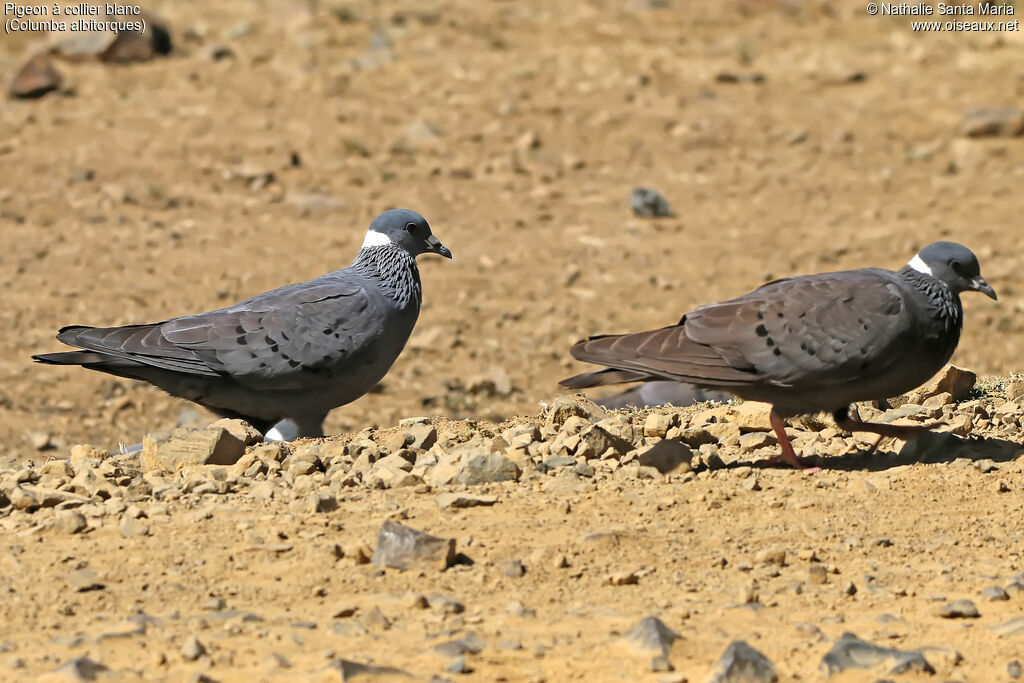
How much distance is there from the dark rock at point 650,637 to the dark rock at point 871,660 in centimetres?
Result: 44

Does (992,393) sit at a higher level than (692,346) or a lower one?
lower

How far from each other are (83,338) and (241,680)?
402 cm

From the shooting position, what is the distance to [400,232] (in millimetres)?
8312

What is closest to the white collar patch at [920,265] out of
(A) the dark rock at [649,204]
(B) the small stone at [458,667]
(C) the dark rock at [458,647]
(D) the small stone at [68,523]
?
(C) the dark rock at [458,647]

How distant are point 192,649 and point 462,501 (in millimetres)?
1545

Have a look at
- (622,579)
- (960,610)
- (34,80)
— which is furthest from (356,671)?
(34,80)

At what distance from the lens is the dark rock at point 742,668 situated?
4039 millimetres

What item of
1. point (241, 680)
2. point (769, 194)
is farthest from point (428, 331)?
point (241, 680)

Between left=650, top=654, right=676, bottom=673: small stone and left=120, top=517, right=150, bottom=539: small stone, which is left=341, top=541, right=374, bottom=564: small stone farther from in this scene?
left=650, top=654, right=676, bottom=673: small stone

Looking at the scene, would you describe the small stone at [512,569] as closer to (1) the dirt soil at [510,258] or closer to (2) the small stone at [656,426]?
(1) the dirt soil at [510,258]

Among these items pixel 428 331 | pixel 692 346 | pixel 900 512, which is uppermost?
pixel 692 346

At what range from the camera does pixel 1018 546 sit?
5.24 m

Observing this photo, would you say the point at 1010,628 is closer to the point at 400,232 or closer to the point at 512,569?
the point at 512,569

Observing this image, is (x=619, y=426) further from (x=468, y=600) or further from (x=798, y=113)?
(x=798, y=113)
